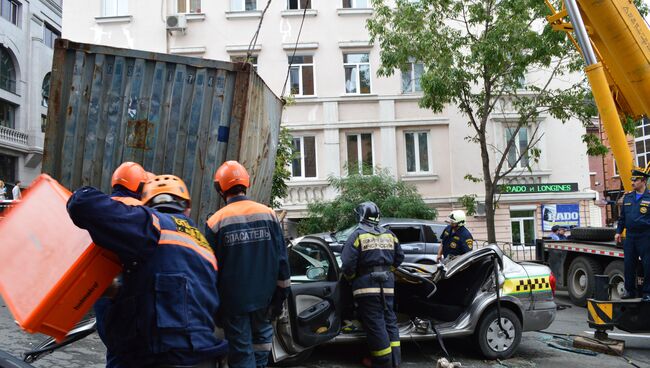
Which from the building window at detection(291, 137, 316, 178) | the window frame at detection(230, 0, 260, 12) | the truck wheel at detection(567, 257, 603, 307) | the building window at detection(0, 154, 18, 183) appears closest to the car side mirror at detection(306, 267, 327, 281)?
the truck wheel at detection(567, 257, 603, 307)

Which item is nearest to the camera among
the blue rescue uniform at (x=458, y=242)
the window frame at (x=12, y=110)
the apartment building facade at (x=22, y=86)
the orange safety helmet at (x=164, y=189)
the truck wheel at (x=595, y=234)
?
the orange safety helmet at (x=164, y=189)

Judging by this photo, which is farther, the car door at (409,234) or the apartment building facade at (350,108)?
the apartment building facade at (350,108)

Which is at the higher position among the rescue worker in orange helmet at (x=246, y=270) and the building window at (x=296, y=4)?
the building window at (x=296, y=4)

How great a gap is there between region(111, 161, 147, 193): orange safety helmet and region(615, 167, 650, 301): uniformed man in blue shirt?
6066mm

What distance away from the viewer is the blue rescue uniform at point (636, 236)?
6.88m

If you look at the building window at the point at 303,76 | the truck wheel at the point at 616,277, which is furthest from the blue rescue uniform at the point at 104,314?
the building window at the point at 303,76

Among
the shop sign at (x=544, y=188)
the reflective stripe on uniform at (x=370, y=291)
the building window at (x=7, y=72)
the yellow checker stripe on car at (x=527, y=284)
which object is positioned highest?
the building window at (x=7, y=72)

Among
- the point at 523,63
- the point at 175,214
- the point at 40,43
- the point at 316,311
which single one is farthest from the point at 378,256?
the point at 40,43

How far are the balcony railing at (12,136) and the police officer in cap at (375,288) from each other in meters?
29.3

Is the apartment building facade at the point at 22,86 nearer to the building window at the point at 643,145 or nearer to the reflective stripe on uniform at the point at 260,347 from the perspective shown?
the reflective stripe on uniform at the point at 260,347

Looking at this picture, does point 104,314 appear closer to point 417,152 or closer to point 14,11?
point 417,152

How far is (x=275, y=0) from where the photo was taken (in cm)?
2019

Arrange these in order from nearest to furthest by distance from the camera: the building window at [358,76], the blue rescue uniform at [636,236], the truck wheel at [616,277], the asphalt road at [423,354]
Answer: the asphalt road at [423,354]
the blue rescue uniform at [636,236]
the truck wheel at [616,277]
the building window at [358,76]

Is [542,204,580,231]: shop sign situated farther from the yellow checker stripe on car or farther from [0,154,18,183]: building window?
[0,154,18,183]: building window
